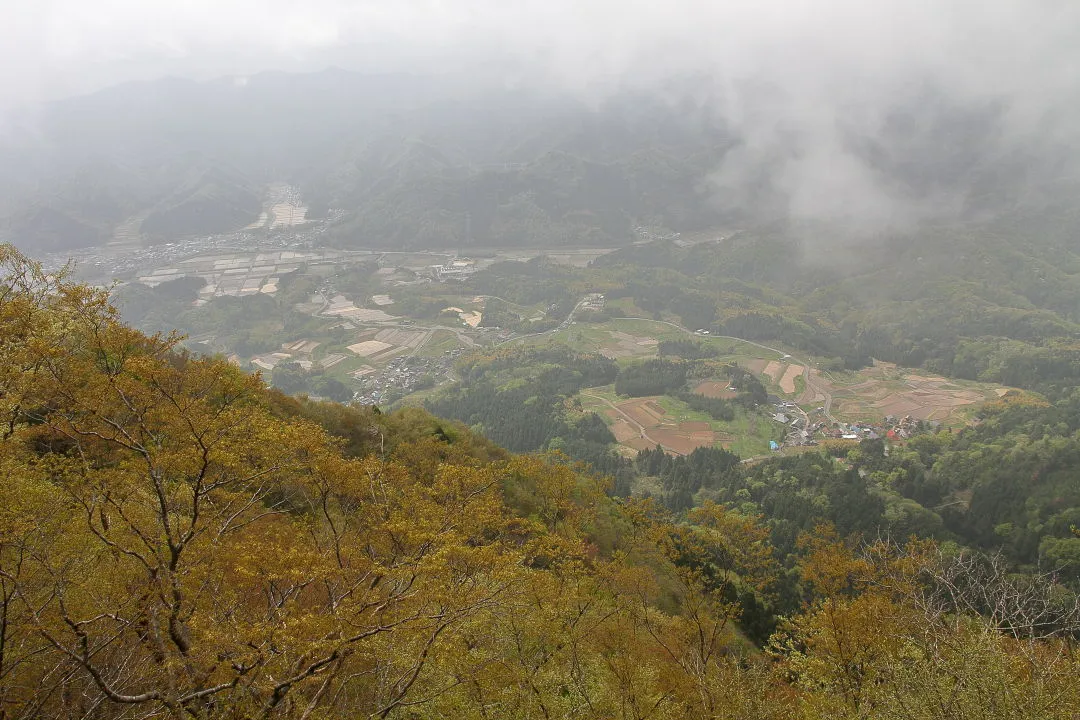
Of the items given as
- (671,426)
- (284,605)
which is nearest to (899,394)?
(671,426)

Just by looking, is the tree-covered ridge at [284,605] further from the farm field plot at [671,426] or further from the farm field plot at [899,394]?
the farm field plot at [899,394]

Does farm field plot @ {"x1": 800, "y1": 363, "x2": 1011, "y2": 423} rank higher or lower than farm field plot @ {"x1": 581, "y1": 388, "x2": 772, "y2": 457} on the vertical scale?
lower

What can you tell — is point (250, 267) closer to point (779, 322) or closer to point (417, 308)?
point (417, 308)

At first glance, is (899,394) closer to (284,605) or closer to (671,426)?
(671,426)

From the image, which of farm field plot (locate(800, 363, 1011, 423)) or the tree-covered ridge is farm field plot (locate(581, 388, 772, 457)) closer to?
farm field plot (locate(800, 363, 1011, 423))

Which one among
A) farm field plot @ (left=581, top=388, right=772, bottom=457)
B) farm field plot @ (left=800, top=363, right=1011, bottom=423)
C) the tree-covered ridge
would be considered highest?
the tree-covered ridge

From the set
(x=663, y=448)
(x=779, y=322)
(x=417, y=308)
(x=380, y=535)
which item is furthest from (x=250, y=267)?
(x=380, y=535)

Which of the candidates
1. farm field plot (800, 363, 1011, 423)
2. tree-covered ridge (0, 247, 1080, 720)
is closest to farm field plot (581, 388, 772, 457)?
farm field plot (800, 363, 1011, 423)

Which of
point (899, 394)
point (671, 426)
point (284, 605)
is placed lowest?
point (899, 394)

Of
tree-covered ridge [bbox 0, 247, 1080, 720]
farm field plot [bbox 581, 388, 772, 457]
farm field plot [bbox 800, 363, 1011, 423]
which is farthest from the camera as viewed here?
farm field plot [bbox 800, 363, 1011, 423]

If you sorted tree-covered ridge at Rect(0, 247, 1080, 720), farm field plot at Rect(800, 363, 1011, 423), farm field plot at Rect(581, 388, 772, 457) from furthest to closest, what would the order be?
farm field plot at Rect(800, 363, 1011, 423) → farm field plot at Rect(581, 388, 772, 457) → tree-covered ridge at Rect(0, 247, 1080, 720)

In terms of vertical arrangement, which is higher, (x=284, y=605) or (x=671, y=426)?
(x=284, y=605)
